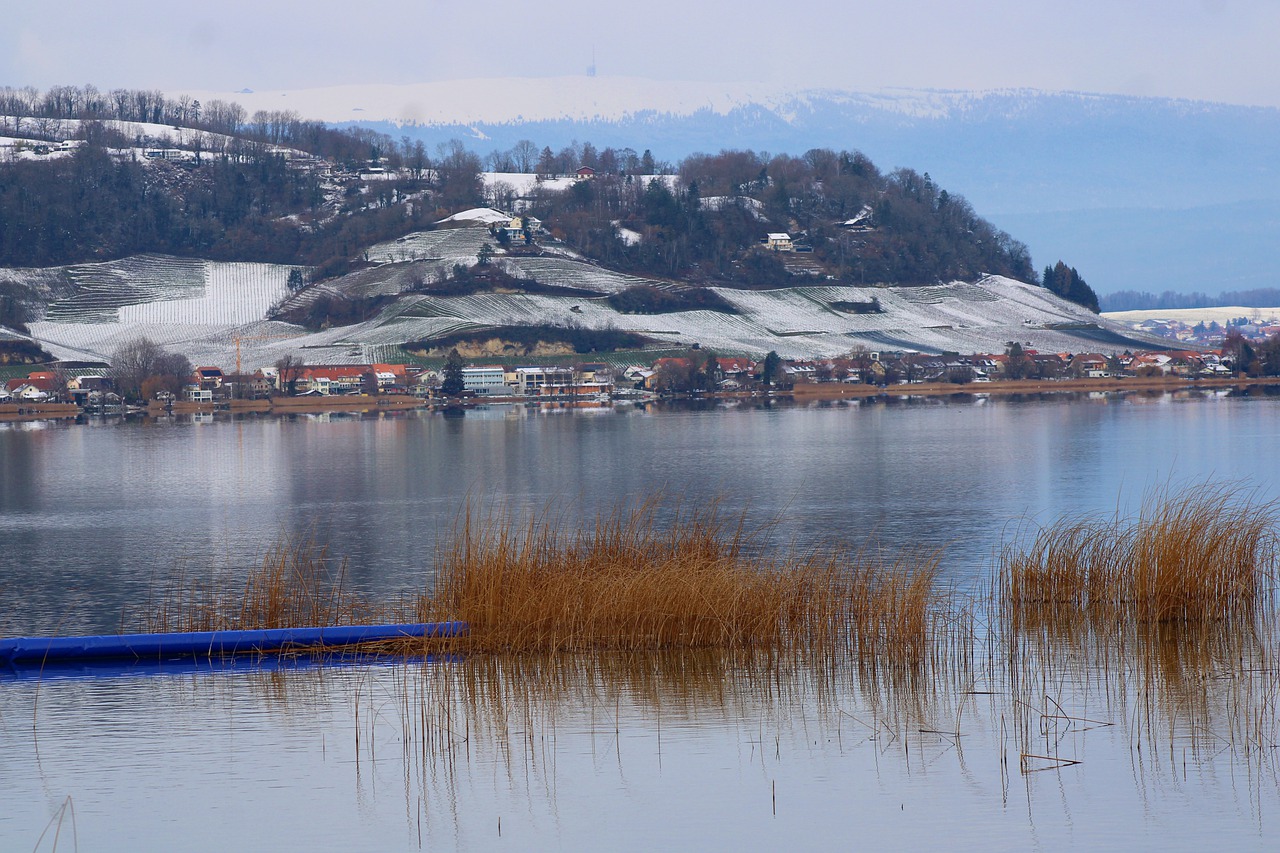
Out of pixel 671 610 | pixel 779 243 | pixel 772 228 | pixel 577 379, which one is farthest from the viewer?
pixel 772 228

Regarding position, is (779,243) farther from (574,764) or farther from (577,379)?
(574,764)

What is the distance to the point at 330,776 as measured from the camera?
9.41m

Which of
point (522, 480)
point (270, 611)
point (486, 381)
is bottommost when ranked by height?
point (522, 480)

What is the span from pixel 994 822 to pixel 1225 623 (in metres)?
6.46

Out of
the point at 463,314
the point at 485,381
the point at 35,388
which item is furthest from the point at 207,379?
the point at 463,314

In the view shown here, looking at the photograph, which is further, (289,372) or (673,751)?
(289,372)

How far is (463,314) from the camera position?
143m

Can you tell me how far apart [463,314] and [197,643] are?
13125 centimetres

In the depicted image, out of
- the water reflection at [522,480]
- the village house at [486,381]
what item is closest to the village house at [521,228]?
the village house at [486,381]

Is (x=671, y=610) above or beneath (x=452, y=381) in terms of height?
beneath

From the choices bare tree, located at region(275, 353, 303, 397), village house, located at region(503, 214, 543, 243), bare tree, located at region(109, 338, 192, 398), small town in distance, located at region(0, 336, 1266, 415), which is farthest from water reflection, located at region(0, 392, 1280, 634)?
village house, located at region(503, 214, 543, 243)

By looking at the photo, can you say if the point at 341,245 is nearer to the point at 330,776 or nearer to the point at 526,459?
the point at 526,459

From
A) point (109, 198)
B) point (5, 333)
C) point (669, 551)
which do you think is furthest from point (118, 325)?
point (669, 551)

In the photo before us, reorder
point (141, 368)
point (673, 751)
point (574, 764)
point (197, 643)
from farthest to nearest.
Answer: point (141, 368), point (197, 643), point (673, 751), point (574, 764)
